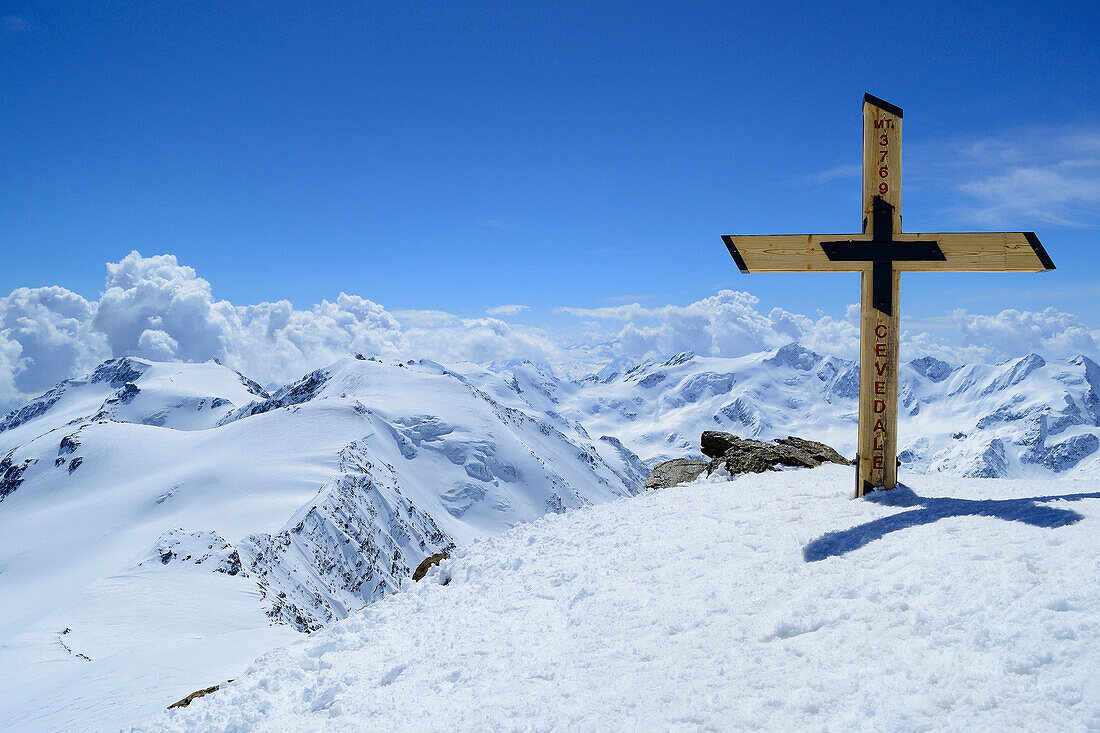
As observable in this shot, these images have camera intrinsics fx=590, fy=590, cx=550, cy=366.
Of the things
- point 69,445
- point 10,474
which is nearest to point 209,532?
point 69,445

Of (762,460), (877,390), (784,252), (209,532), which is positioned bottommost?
(209,532)

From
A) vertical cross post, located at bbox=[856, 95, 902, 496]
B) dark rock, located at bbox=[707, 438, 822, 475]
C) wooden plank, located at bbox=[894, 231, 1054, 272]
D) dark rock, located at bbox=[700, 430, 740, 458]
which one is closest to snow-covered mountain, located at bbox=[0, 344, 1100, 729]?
vertical cross post, located at bbox=[856, 95, 902, 496]

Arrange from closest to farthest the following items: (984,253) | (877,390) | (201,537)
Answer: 1. (984,253)
2. (877,390)
3. (201,537)

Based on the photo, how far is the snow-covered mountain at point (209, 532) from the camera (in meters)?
31.0

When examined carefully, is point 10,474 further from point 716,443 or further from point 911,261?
point 911,261

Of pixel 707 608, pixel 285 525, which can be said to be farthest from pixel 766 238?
pixel 285 525

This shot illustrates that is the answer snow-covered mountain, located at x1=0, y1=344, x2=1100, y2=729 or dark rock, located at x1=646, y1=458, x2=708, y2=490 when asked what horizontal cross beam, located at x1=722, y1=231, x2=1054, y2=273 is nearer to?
snow-covered mountain, located at x1=0, y1=344, x2=1100, y2=729

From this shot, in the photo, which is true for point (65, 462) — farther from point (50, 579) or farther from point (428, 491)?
point (428, 491)

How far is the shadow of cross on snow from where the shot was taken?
7.14 m

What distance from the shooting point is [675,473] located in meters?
18.5

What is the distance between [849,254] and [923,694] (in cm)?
776

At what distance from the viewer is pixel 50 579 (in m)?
94.3

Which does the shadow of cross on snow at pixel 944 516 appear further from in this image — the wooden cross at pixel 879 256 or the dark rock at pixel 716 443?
the dark rock at pixel 716 443

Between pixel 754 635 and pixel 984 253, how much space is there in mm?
8274
